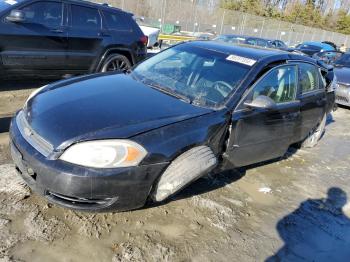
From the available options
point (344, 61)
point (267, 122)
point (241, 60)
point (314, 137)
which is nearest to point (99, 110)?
point (241, 60)

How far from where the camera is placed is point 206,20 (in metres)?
35.6

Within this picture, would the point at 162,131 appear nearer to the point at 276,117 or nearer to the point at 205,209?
the point at 205,209

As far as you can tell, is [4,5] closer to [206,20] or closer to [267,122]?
[267,122]

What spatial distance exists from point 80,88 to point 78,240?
1.61 meters

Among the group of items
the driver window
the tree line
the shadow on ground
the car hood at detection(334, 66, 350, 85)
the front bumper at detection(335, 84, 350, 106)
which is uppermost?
the tree line

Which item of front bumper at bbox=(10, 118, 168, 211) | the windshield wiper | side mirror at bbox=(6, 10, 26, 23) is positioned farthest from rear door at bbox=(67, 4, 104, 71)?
front bumper at bbox=(10, 118, 168, 211)

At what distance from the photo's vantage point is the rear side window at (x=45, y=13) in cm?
647

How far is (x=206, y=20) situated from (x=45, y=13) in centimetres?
3067

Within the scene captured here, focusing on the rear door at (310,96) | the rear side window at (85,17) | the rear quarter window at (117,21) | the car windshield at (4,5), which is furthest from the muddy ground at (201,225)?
the rear quarter window at (117,21)

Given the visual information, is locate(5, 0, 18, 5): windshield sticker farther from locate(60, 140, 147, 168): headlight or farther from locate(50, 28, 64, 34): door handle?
locate(60, 140, 147, 168): headlight

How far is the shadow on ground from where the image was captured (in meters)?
3.43

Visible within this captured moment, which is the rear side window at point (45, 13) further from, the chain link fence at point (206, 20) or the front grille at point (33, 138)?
the chain link fence at point (206, 20)

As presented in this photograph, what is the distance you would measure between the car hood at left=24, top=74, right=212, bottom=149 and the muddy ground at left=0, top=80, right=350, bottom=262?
768 mm

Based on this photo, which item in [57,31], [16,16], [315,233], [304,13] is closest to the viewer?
[315,233]
